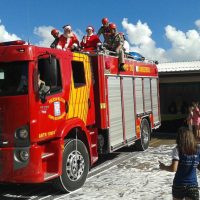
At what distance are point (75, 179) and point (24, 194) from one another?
977mm

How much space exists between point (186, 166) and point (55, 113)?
344cm

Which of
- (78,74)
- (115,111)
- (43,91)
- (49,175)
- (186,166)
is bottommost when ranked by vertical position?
(49,175)

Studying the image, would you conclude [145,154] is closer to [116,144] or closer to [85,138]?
[116,144]

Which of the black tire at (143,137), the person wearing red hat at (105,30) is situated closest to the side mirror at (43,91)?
the person wearing red hat at (105,30)

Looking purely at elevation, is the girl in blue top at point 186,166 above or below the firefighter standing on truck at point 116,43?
below

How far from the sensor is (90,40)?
34.1 ft

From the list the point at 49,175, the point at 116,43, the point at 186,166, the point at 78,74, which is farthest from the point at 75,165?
the point at 116,43

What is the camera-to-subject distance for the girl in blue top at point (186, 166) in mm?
4254

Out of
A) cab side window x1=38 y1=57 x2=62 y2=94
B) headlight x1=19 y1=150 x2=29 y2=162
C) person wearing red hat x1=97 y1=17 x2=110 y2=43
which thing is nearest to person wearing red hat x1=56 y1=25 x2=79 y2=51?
person wearing red hat x1=97 y1=17 x2=110 y2=43

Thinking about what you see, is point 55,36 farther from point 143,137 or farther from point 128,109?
point 143,137

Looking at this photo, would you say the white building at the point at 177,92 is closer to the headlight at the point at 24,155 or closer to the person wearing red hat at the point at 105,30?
the person wearing red hat at the point at 105,30

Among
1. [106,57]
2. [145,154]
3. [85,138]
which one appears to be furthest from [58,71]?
[145,154]

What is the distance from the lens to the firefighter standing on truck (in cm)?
1024

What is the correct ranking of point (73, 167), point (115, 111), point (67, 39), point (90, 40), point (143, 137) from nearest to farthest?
point (73, 167) < point (67, 39) < point (115, 111) < point (90, 40) < point (143, 137)
